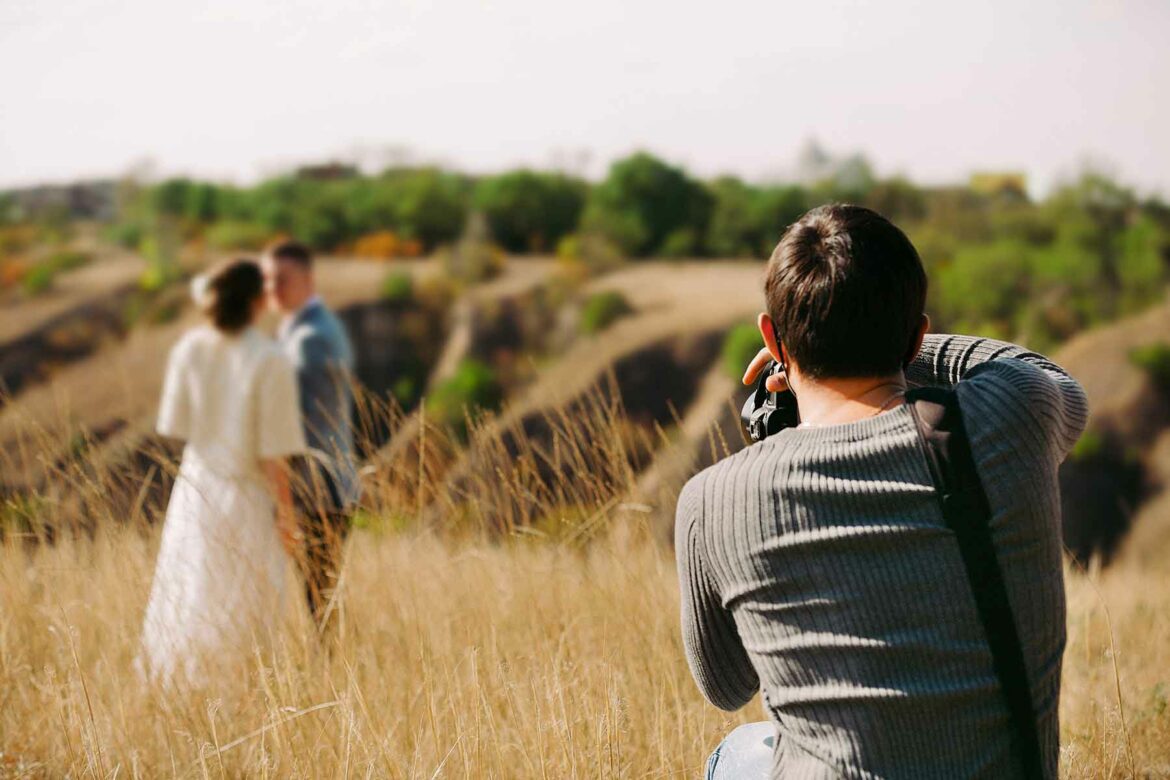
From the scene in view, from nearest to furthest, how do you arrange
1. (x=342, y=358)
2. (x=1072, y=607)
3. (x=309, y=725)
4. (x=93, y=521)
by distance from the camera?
(x=309, y=725) → (x=93, y=521) → (x=1072, y=607) → (x=342, y=358)

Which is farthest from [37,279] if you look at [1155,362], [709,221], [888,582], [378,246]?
[888,582]

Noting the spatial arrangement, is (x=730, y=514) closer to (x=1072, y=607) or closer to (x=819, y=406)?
(x=819, y=406)

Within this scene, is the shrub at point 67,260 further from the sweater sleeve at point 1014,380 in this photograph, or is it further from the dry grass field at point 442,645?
the sweater sleeve at point 1014,380

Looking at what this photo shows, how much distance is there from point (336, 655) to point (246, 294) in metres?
1.75

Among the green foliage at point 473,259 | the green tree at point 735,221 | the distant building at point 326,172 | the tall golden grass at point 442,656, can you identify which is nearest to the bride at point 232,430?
the tall golden grass at point 442,656

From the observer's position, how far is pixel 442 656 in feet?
8.21

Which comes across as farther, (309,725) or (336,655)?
(336,655)

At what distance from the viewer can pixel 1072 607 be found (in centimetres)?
365

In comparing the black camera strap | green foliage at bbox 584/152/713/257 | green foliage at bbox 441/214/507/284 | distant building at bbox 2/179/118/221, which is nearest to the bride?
the black camera strap

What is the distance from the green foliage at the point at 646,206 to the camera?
40344 millimetres

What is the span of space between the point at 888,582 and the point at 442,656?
5.07 ft

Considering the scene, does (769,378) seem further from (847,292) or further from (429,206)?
(429,206)

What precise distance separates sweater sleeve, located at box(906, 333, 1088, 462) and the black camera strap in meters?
0.10

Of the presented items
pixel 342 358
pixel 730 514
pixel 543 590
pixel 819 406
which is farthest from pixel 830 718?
pixel 342 358
